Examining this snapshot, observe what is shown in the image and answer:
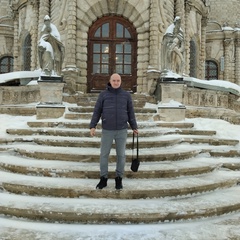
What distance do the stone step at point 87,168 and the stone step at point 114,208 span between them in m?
0.79

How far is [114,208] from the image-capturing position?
4535mm

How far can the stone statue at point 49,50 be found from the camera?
10.7 meters

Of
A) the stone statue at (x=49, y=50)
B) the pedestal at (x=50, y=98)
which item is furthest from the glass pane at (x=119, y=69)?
the pedestal at (x=50, y=98)

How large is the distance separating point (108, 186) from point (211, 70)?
21.9 metres

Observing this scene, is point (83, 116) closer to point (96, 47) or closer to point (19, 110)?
point (19, 110)

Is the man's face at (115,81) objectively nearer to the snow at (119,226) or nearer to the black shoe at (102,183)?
the black shoe at (102,183)

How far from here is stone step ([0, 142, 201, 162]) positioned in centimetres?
649

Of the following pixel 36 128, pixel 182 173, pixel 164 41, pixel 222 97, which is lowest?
pixel 182 173

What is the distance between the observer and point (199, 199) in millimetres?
5051

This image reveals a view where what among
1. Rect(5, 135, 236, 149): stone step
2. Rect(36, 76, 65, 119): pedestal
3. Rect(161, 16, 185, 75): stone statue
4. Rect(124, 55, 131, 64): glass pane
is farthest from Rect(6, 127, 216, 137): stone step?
Rect(124, 55, 131, 64): glass pane

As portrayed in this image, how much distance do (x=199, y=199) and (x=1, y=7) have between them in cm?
2429

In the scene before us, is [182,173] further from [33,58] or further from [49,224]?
[33,58]

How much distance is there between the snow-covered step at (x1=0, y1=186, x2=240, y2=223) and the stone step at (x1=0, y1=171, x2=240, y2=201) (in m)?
0.09

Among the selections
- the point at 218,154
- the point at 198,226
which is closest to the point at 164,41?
the point at 218,154
